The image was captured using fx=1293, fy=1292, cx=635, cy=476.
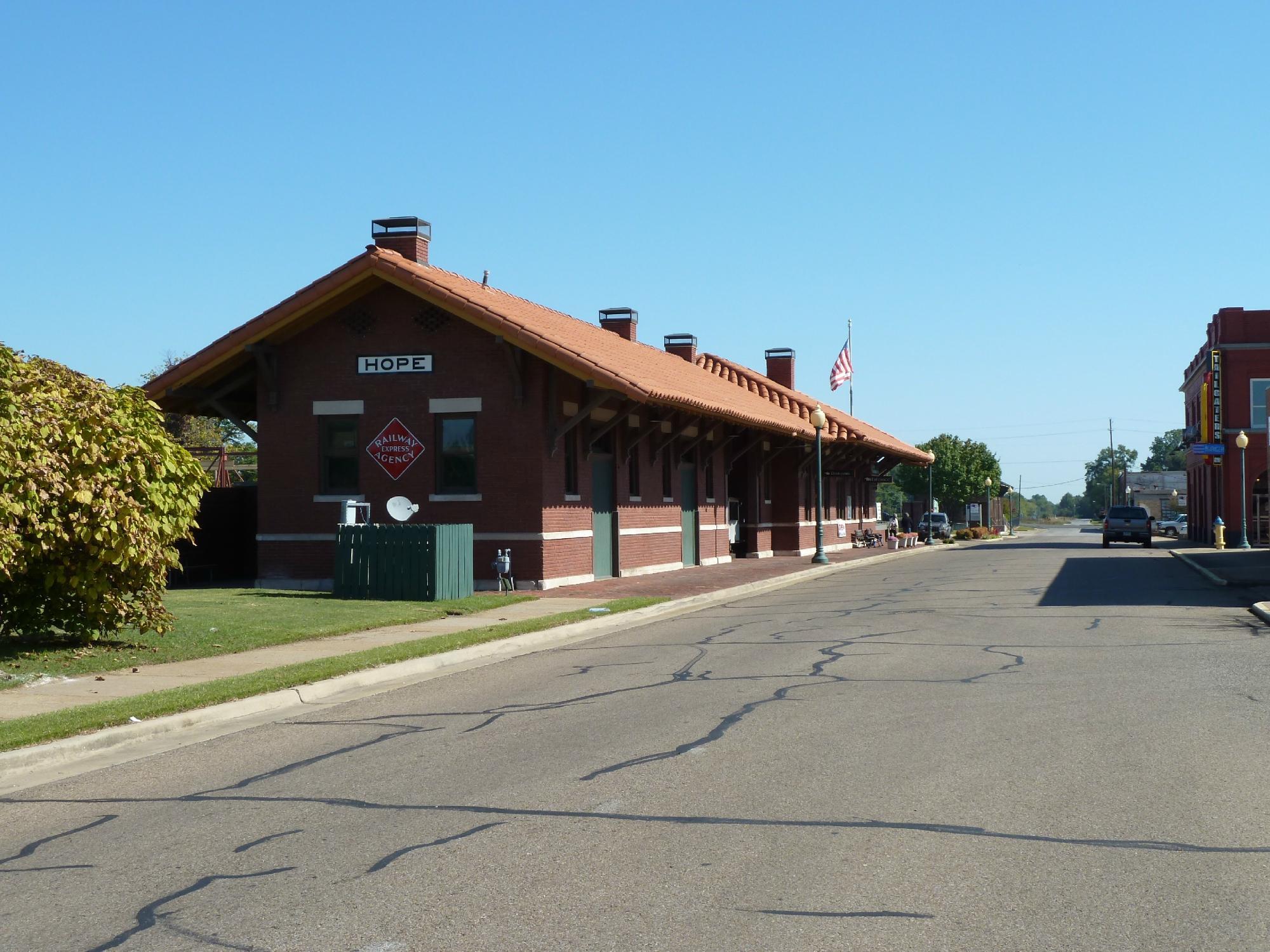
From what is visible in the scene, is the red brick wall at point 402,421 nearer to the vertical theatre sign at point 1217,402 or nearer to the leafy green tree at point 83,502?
the leafy green tree at point 83,502

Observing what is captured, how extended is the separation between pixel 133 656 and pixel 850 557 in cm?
2938

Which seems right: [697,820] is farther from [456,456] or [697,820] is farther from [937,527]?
[937,527]

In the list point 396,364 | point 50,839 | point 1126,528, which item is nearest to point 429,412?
point 396,364

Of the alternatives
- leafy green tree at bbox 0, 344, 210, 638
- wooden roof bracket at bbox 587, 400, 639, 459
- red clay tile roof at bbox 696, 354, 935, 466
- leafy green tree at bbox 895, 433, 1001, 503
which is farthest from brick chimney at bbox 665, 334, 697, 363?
leafy green tree at bbox 895, 433, 1001, 503

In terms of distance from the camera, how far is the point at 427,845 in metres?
6.53

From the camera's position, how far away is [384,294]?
976 inches

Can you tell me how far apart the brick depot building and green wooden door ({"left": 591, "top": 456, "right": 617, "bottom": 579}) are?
49mm

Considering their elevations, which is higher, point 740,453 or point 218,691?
point 740,453

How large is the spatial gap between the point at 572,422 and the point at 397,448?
11.7 ft

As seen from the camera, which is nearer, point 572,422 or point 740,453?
point 572,422

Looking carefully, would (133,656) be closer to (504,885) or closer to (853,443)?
(504,885)

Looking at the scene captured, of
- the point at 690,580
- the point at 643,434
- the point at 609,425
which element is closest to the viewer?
the point at 609,425

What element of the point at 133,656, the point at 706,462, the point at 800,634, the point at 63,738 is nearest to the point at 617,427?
the point at 706,462

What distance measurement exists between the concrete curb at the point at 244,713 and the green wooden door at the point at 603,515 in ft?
24.4
